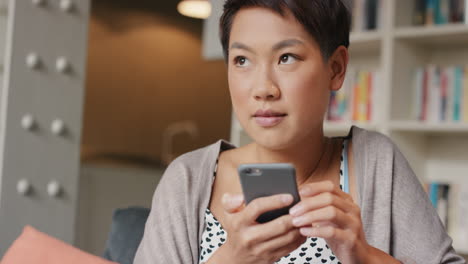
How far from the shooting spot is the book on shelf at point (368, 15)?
2.75m

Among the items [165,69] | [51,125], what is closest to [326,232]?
[51,125]

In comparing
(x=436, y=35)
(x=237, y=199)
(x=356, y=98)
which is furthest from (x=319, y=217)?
(x=356, y=98)

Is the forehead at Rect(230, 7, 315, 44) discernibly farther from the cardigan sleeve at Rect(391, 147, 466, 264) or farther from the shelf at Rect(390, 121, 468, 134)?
the shelf at Rect(390, 121, 468, 134)

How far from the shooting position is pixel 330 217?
2.80ft

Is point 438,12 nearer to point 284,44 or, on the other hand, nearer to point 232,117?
point 232,117

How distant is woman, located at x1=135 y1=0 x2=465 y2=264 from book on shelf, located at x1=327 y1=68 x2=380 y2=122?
156cm

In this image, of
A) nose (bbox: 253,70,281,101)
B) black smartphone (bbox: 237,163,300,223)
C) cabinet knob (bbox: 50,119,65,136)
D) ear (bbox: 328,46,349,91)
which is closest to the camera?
black smartphone (bbox: 237,163,300,223)

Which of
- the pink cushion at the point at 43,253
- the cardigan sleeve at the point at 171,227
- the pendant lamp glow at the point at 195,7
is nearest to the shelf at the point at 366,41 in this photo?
the cardigan sleeve at the point at 171,227

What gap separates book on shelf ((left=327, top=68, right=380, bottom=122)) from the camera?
277cm

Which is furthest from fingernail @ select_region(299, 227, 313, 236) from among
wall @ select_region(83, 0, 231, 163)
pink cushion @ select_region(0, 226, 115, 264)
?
wall @ select_region(83, 0, 231, 163)

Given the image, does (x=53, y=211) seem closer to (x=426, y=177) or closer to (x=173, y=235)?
(x=173, y=235)

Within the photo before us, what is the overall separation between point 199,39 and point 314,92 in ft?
17.3

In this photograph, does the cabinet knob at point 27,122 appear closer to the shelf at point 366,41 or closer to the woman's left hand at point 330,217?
the shelf at point 366,41

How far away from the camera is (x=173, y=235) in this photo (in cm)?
120
